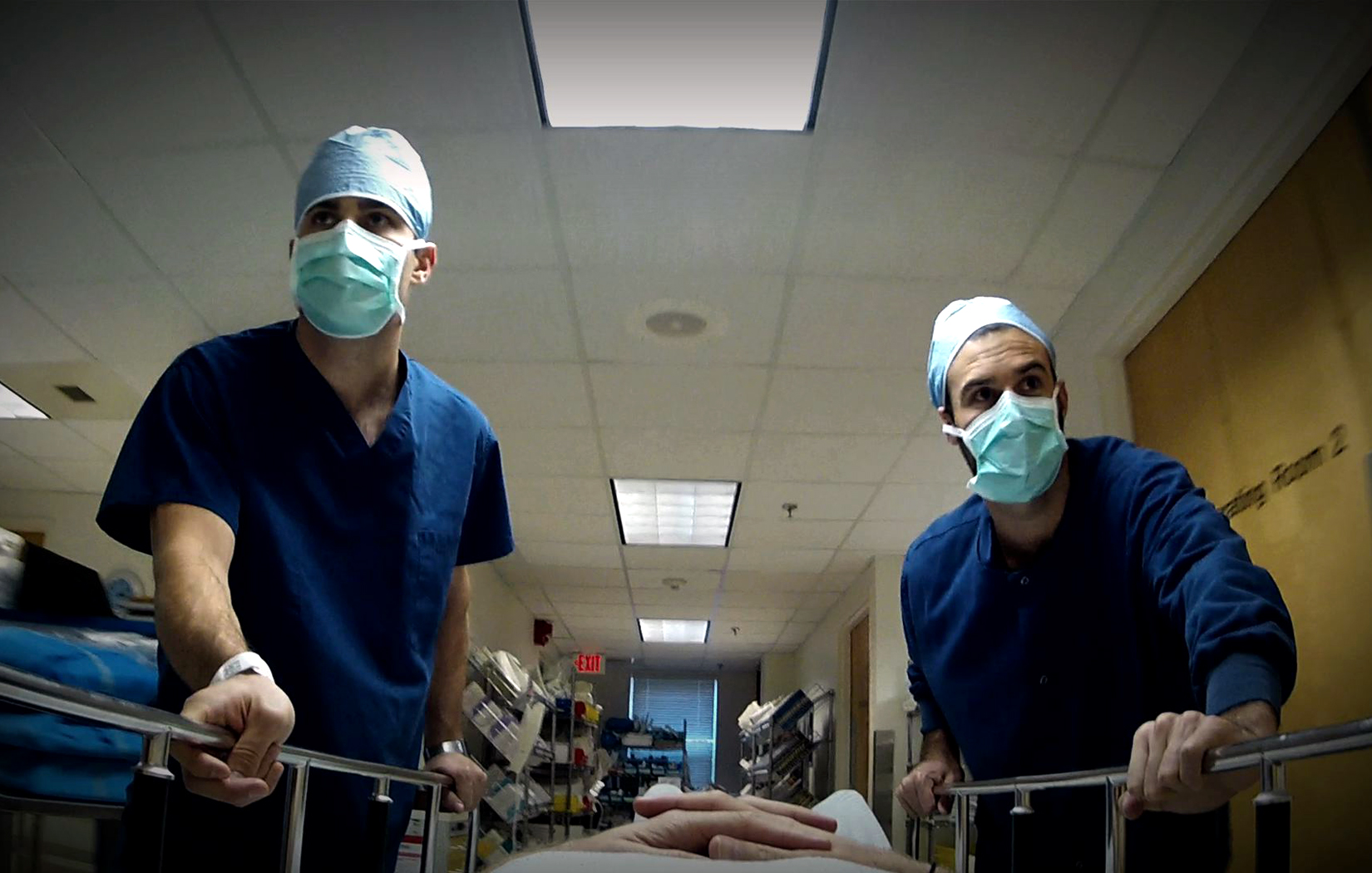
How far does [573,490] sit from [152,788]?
478 cm

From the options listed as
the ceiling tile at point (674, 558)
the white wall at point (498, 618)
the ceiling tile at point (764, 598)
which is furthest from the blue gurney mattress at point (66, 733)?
the ceiling tile at point (764, 598)

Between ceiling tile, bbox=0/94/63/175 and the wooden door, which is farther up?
ceiling tile, bbox=0/94/63/175

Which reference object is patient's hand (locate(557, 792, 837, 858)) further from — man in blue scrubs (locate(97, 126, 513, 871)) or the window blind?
the window blind

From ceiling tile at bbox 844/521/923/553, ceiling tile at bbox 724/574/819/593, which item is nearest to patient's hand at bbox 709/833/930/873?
ceiling tile at bbox 844/521/923/553

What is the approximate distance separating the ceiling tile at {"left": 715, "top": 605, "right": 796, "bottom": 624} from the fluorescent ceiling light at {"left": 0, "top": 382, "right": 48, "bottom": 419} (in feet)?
18.8

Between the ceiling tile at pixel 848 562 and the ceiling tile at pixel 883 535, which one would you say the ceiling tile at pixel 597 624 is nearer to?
the ceiling tile at pixel 848 562

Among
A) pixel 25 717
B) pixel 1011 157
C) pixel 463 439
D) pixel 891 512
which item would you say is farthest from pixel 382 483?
pixel 891 512

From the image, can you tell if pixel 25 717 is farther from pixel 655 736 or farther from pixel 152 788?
pixel 655 736

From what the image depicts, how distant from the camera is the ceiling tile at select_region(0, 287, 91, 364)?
3582mm

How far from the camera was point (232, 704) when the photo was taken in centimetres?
91

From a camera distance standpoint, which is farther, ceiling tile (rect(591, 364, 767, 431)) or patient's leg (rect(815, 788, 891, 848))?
ceiling tile (rect(591, 364, 767, 431))

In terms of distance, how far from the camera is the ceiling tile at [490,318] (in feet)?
10.9

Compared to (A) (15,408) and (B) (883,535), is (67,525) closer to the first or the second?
(A) (15,408)

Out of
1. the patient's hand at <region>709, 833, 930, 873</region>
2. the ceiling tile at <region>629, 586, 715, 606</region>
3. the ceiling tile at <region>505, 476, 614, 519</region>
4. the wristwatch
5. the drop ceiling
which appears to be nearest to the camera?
the patient's hand at <region>709, 833, 930, 873</region>
